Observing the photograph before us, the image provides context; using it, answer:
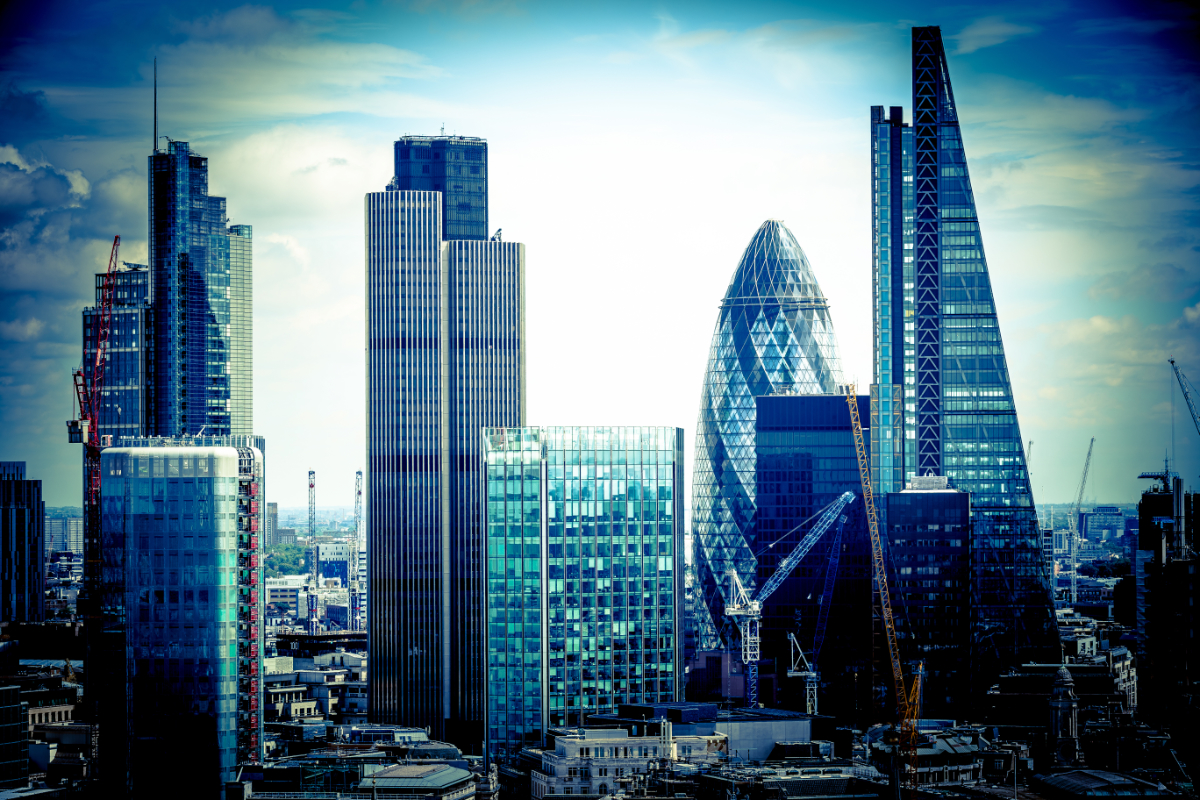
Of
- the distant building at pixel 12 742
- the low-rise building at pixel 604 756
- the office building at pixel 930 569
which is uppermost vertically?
the office building at pixel 930 569

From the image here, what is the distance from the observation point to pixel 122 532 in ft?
400

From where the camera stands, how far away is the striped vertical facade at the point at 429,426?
560ft

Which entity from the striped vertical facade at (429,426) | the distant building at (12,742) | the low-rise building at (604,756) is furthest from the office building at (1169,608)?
the distant building at (12,742)

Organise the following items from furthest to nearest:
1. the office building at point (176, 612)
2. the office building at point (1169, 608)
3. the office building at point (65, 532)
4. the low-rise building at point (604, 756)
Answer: the office building at point (65, 532) < the office building at point (1169, 608) < the low-rise building at point (604, 756) < the office building at point (176, 612)

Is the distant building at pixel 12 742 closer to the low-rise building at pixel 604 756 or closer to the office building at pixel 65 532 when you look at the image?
the low-rise building at pixel 604 756

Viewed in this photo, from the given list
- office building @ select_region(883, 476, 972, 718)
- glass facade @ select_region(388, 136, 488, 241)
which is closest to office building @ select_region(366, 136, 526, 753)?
glass facade @ select_region(388, 136, 488, 241)

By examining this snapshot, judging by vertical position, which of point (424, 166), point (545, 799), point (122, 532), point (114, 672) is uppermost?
point (424, 166)

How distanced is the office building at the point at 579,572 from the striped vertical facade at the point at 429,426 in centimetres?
1933

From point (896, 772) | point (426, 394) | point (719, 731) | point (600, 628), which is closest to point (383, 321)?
point (426, 394)

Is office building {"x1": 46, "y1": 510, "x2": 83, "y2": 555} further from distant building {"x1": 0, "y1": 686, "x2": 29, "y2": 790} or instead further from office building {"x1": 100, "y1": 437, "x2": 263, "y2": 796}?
distant building {"x1": 0, "y1": 686, "x2": 29, "y2": 790}

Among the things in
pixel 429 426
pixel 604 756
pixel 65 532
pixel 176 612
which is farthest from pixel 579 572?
pixel 65 532

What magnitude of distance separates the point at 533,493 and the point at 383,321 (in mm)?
31460

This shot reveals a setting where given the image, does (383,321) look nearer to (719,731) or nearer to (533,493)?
(533,493)

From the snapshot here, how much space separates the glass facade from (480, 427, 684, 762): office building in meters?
35.5
